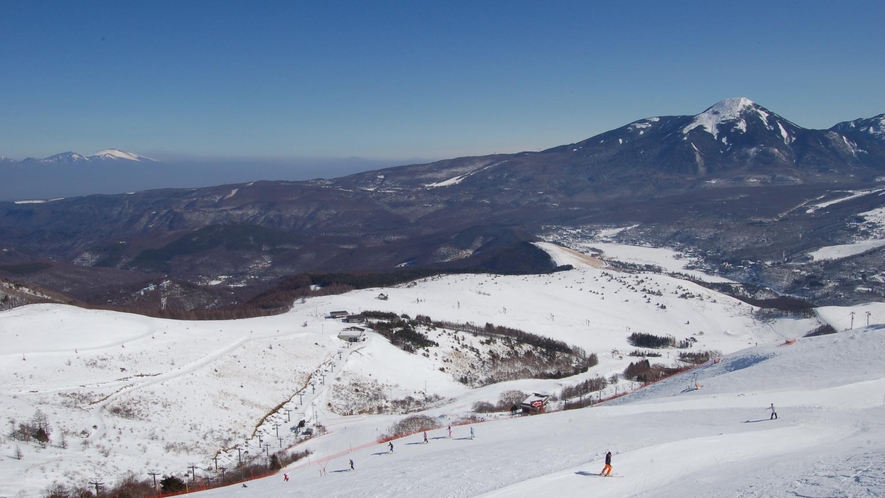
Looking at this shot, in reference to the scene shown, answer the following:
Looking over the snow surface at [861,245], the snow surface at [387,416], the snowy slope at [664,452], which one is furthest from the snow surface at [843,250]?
the snowy slope at [664,452]

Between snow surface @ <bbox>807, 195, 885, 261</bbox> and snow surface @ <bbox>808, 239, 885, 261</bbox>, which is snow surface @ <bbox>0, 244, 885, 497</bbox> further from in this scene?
snow surface @ <bbox>807, 195, 885, 261</bbox>

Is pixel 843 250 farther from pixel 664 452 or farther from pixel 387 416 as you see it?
pixel 664 452

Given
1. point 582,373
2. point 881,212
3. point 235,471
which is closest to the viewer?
point 235,471

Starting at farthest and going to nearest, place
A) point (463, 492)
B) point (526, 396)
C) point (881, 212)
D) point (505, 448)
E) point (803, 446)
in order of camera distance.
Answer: point (881, 212), point (526, 396), point (505, 448), point (803, 446), point (463, 492)

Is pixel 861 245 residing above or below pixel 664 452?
below

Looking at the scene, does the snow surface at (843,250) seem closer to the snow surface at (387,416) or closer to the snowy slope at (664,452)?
the snow surface at (387,416)

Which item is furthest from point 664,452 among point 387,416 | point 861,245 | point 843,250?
point 861,245

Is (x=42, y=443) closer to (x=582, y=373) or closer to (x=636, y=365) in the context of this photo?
(x=582, y=373)

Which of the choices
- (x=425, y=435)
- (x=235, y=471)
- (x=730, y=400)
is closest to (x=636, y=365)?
(x=730, y=400)
